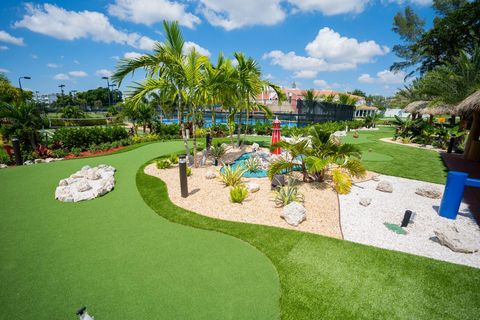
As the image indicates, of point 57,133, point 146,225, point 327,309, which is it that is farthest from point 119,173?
point 327,309

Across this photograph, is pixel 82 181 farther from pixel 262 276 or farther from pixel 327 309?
pixel 327 309

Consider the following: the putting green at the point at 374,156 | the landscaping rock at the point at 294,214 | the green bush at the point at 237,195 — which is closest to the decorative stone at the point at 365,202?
the landscaping rock at the point at 294,214

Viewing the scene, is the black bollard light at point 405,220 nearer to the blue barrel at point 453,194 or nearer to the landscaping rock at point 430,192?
the blue barrel at point 453,194

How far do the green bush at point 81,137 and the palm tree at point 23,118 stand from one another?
42.0 inches

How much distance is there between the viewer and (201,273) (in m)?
2.96

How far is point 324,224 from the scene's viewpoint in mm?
4391

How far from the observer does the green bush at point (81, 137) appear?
10125 mm

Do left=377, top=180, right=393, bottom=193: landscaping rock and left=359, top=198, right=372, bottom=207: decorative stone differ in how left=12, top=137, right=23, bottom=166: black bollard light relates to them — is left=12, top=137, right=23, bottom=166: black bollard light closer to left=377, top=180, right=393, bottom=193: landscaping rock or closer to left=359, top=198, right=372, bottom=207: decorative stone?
left=359, top=198, right=372, bottom=207: decorative stone

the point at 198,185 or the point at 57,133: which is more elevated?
→ the point at 57,133

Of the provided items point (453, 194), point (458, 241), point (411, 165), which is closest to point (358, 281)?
point (458, 241)

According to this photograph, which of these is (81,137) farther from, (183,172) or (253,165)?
(253,165)

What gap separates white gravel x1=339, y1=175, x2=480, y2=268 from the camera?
3.63 metres

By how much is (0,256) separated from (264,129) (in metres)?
16.1

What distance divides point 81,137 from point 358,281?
1212cm
